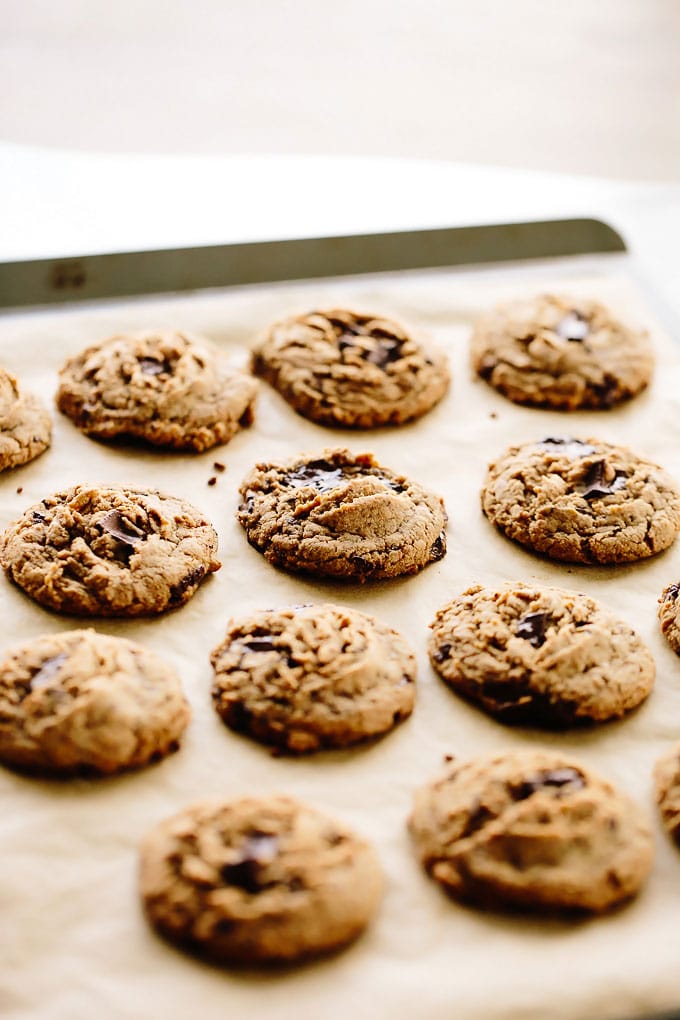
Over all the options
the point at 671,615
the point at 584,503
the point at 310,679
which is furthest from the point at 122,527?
the point at 671,615

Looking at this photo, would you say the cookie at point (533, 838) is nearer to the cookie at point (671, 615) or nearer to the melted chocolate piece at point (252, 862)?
the melted chocolate piece at point (252, 862)

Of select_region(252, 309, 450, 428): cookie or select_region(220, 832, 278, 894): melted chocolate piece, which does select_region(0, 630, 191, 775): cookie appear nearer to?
select_region(220, 832, 278, 894): melted chocolate piece

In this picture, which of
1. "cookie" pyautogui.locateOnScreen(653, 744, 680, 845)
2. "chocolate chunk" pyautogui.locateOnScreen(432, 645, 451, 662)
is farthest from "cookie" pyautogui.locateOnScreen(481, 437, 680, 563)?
"cookie" pyautogui.locateOnScreen(653, 744, 680, 845)

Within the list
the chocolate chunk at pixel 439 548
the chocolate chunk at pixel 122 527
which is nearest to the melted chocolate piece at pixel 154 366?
the chocolate chunk at pixel 122 527

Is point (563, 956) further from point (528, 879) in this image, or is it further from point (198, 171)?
point (198, 171)

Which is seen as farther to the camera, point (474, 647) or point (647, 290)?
point (647, 290)

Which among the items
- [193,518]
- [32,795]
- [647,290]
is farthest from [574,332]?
[32,795]

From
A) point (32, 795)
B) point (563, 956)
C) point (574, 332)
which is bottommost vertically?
point (32, 795)
